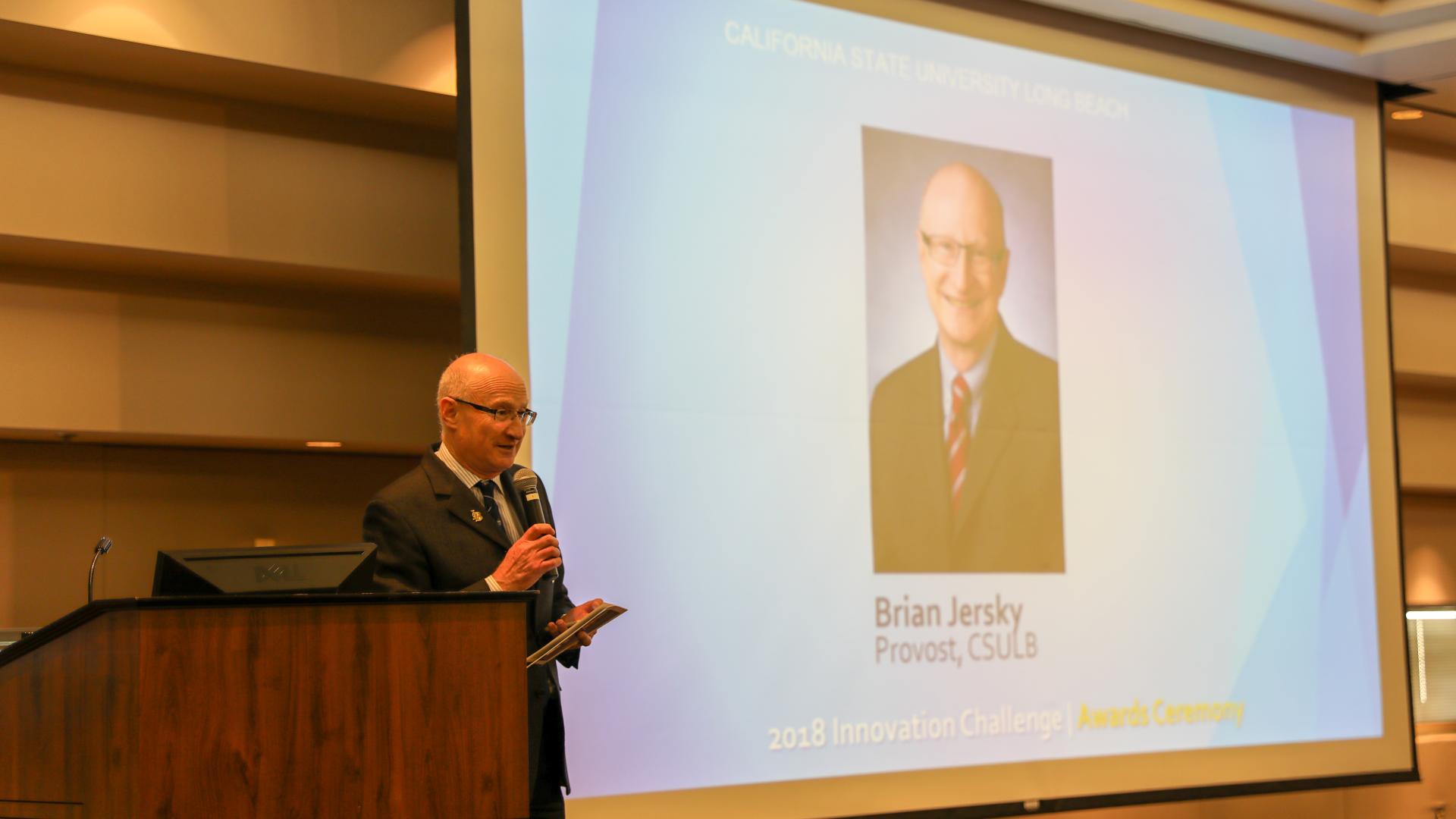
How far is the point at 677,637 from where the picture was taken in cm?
408

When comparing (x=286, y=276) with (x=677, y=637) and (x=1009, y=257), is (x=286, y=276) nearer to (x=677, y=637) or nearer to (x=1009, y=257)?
(x=677, y=637)

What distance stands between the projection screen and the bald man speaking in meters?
0.01

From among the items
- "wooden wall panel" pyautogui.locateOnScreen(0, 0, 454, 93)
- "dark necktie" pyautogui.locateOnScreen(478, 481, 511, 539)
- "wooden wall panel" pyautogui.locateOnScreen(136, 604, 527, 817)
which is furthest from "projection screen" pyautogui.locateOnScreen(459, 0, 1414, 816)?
"wooden wall panel" pyautogui.locateOnScreen(136, 604, 527, 817)

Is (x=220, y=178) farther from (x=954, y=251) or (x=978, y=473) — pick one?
(x=978, y=473)

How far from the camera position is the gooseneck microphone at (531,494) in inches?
106

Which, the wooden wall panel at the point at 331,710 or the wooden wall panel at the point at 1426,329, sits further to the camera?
the wooden wall panel at the point at 1426,329

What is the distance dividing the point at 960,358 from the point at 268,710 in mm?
3128

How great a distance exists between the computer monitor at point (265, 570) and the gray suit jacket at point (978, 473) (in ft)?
7.91

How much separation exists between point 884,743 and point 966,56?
2339mm

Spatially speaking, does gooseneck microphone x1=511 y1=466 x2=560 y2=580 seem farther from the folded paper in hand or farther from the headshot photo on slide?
the headshot photo on slide

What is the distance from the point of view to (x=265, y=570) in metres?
2.27

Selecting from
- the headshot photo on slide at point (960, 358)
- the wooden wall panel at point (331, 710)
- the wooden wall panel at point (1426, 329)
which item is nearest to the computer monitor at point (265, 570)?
the wooden wall panel at point (331, 710)

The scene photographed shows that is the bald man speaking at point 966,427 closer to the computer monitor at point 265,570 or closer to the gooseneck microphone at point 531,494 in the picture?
the gooseneck microphone at point 531,494

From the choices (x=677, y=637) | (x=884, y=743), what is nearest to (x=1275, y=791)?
(x=884, y=743)
